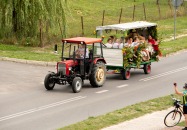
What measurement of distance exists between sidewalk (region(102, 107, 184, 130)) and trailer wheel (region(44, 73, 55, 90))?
5.08 m

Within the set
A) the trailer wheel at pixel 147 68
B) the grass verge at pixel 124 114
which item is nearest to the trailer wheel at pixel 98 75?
the grass verge at pixel 124 114

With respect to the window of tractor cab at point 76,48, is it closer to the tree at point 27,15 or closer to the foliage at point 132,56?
the foliage at point 132,56

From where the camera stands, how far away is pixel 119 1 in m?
64.6

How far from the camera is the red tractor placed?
76.3ft

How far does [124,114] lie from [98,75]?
4.86 meters

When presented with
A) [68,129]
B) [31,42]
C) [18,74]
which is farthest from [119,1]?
[68,129]

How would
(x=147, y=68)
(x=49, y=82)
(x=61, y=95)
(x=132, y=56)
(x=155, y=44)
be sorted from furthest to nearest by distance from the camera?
1. (x=155, y=44)
2. (x=147, y=68)
3. (x=132, y=56)
4. (x=49, y=82)
5. (x=61, y=95)

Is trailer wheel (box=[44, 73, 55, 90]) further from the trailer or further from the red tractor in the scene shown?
the trailer

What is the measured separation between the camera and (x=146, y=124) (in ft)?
60.3

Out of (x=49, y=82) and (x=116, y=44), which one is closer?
(x=49, y=82)

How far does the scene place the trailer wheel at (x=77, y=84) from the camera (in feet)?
74.5

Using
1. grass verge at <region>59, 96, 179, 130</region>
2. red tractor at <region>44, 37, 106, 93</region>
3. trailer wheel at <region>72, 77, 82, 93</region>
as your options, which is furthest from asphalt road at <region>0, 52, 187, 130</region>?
grass verge at <region>59, 96, 179, 130</region>

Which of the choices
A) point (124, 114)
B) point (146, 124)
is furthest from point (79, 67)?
point (146, 124)

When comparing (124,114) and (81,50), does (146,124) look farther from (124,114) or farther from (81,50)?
(81,50)
